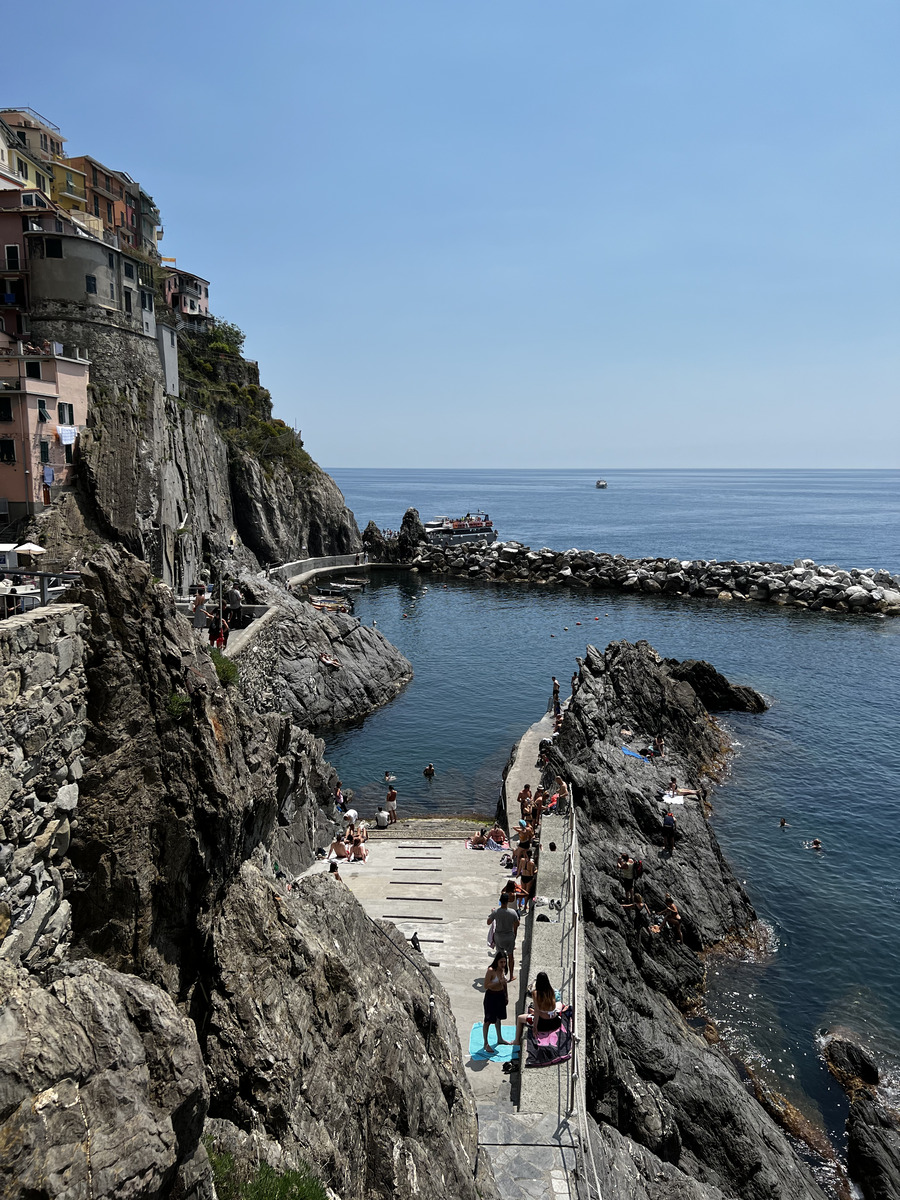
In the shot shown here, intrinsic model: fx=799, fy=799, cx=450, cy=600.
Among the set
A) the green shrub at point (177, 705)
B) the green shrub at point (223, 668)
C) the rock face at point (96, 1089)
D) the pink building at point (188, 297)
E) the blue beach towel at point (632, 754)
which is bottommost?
the blue beach towel at point (632, 754)

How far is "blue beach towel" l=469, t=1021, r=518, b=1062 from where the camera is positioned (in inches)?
566

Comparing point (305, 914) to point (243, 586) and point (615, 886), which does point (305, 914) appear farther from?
point (243, 586)

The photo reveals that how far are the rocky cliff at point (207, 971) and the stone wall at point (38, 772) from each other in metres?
0.20

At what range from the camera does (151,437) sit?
47625 millimetres

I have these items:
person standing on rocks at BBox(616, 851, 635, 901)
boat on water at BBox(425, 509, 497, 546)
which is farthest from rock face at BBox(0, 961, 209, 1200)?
boat on water at BBox(425, 509, 497, 546)

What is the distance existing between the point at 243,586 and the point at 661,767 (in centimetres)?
2661

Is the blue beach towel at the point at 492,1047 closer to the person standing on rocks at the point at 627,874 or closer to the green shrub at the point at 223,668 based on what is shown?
the green shrub at the point at 223,668

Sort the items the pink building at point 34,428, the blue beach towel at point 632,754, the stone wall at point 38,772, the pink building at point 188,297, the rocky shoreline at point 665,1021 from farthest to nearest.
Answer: the pink building at point 188,297 < the pink building at point 34,428 < the blue beach towel at point 632,754 < the rocky shoreline at point 665,1021 < the stone wall at point 38,772

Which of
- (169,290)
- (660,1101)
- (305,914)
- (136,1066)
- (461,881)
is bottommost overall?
(660,1101)

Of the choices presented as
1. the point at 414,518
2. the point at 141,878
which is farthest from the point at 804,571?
the point at 141,878

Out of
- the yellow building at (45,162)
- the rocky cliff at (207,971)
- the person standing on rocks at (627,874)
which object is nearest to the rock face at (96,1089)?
the rocky cliff at (207,971)

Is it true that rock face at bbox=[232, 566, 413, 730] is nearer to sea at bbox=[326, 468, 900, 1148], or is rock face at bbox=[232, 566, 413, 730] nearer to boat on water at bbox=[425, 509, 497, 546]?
sea at bbox=[326, 468, 900, 1148]

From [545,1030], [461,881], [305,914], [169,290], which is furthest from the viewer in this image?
[169,290]

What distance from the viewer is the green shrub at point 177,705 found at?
34.7 ft
